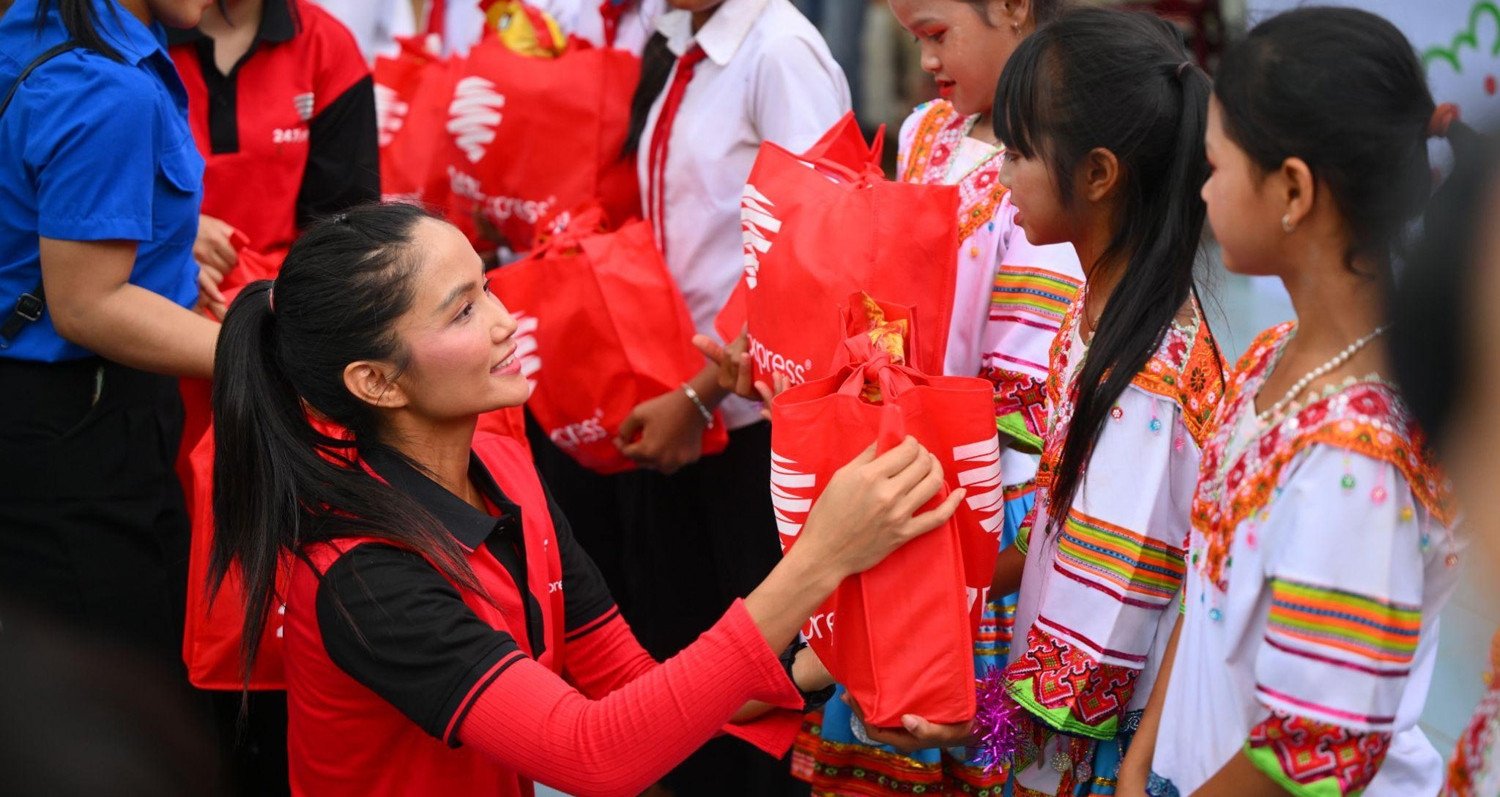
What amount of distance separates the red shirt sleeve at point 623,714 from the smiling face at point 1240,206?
0.64 metres

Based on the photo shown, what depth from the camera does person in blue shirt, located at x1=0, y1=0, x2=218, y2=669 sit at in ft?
6.99

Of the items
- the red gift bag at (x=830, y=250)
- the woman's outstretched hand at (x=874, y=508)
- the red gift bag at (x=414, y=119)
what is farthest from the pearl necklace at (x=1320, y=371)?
the red gift bag at (x=414, y=119)

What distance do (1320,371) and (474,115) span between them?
6.36 feet

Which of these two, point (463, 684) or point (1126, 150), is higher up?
point (1126, 150)

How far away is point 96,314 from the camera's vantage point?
85.3 inches

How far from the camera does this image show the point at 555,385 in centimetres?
267

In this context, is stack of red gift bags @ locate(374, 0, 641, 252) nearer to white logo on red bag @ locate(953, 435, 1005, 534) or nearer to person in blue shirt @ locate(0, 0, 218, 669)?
person in blue shirt @ locate(0, 0, 218, 669)

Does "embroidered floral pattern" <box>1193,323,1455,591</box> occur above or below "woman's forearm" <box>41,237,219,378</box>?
above

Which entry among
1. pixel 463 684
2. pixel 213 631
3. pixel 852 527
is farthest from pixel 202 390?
pixel 852 527

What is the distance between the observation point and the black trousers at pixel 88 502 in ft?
7.32

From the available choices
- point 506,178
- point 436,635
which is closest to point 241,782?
point 436,635

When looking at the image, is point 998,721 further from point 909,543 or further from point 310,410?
point 310,410

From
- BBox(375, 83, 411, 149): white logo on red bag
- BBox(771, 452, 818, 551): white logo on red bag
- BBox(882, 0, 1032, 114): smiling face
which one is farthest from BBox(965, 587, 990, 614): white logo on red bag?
BBox(375, 83, 411, 149): white logo on red bag

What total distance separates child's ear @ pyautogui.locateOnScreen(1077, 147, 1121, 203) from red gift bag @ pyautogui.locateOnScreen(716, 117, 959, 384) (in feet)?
0.66
